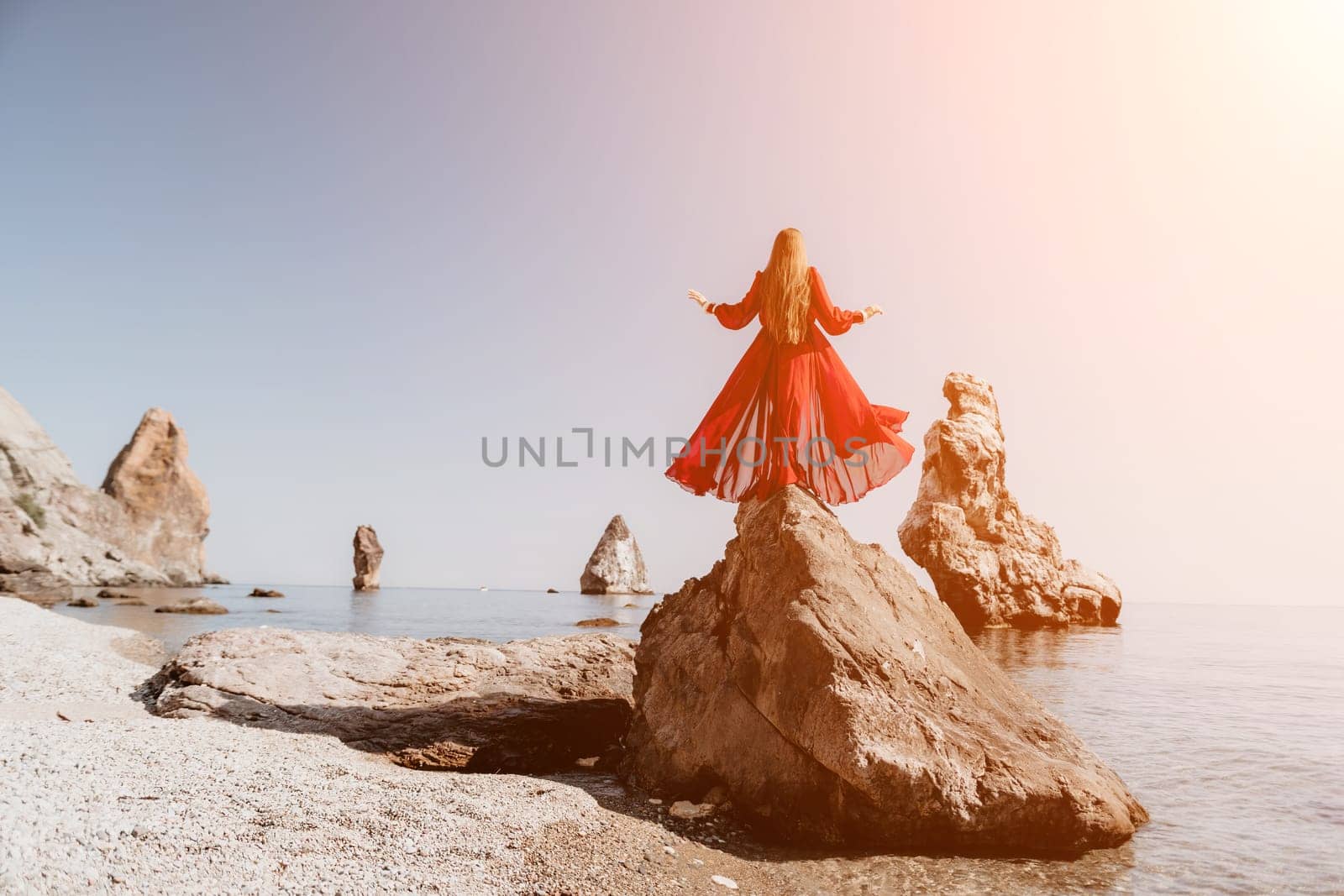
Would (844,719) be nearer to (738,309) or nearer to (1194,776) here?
(738,309)

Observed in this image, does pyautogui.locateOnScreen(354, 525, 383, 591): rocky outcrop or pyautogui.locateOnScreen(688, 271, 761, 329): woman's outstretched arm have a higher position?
pyautogui.locateOnScreen(688, 271, 761, 329): woman's outstretched arm

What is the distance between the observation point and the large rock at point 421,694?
24.9 feet

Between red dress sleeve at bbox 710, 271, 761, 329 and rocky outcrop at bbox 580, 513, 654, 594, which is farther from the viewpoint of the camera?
rocky outcrop at bbox 580, 513, 654, 594

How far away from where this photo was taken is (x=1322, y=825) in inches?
248

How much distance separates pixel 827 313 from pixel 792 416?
1.18 m

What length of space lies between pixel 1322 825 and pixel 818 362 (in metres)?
6.40

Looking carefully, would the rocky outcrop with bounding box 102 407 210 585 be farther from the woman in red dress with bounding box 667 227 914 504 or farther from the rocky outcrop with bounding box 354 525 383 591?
the woman in red dress with bounding box 667 227 914 504

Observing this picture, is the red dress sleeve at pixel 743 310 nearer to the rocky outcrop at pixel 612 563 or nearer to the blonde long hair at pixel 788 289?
the blonde long hair at pixel 788 289

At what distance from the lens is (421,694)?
849 centimetres

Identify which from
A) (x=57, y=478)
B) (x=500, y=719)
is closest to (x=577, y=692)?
(x=500, y=719)

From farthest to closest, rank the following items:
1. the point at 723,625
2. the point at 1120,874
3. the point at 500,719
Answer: the point at 500,719
the point at 723,625
the point at 1120,874

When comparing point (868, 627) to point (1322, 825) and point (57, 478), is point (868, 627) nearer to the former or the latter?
point (1322, 825)

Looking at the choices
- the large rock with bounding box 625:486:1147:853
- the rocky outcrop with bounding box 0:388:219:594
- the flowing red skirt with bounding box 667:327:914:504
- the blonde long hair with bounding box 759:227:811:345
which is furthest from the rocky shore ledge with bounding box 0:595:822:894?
the rocky outcrop with bounding box 0:388:219:594

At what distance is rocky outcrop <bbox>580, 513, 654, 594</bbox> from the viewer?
2862 inches
